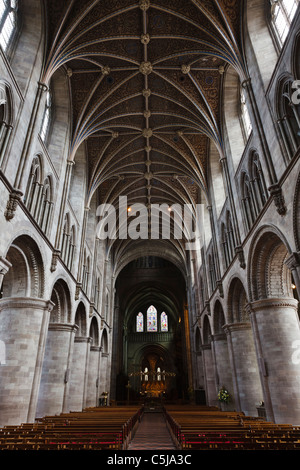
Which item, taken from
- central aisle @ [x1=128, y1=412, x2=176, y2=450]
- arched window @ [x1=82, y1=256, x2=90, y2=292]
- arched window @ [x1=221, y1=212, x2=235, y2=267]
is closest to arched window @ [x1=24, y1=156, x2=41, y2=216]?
arched window @ [x1=82, y1=256, x2=90, y2=292]

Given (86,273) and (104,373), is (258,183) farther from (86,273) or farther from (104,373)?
(104,373)

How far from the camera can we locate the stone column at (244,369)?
13508 mm

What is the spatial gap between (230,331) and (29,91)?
14249 mm

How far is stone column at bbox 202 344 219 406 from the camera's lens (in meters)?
20.6

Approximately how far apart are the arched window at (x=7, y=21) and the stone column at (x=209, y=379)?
22.5 meters

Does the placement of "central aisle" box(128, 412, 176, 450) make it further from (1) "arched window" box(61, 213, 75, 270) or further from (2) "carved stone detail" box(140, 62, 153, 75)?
(2) "carved stone detail" box(140, 62, 153, 75)

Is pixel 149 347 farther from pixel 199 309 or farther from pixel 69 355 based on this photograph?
pixel 69 355

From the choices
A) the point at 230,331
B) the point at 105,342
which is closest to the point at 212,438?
the point at 230,331

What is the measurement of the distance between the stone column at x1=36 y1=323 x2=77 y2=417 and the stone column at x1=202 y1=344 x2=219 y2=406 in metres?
10.9

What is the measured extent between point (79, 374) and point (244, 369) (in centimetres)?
994

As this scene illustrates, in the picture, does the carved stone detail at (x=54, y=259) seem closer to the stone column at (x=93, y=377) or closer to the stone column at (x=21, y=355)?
the stone column at (x=21, y=355)

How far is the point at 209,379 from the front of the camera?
71.2 feet

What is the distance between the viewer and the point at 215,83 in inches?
658

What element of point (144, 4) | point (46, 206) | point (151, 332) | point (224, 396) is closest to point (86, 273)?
point (46, 206)
